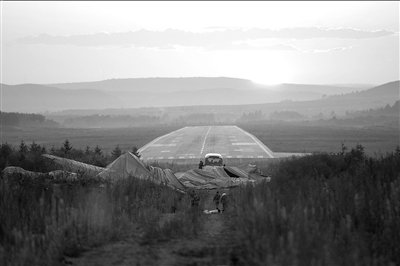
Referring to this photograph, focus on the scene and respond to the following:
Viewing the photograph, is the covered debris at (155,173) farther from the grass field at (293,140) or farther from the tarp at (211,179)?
the grass field at (293,140)

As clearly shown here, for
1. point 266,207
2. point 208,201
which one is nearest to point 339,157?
point 208,201

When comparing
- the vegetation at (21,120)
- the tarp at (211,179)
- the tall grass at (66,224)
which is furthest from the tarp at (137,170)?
the vegetation at (21,120)

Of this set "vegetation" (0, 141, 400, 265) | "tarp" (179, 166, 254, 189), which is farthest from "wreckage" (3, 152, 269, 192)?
"vegetation" (0, 141, 400, 265)

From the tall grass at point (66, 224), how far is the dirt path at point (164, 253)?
0.25 metres

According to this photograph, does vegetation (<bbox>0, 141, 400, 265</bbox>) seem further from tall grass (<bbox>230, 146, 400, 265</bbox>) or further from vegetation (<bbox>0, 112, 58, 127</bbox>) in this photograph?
vegetation (<bbox>0, 112, 58, 127</bbox>)

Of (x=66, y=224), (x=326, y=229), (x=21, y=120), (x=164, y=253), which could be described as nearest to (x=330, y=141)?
(x=326, y=229)

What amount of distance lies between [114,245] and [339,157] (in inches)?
621

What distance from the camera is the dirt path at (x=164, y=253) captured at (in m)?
7.91

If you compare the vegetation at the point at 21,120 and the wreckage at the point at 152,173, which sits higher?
the vegetation at the point at 21,120

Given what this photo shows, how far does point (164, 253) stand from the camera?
27.6 ft

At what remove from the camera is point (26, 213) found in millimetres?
9781

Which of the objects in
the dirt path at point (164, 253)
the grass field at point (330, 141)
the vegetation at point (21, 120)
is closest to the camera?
the dirt path at point (164, 253)

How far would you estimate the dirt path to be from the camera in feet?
25.9

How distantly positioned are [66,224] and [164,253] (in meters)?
1.72
